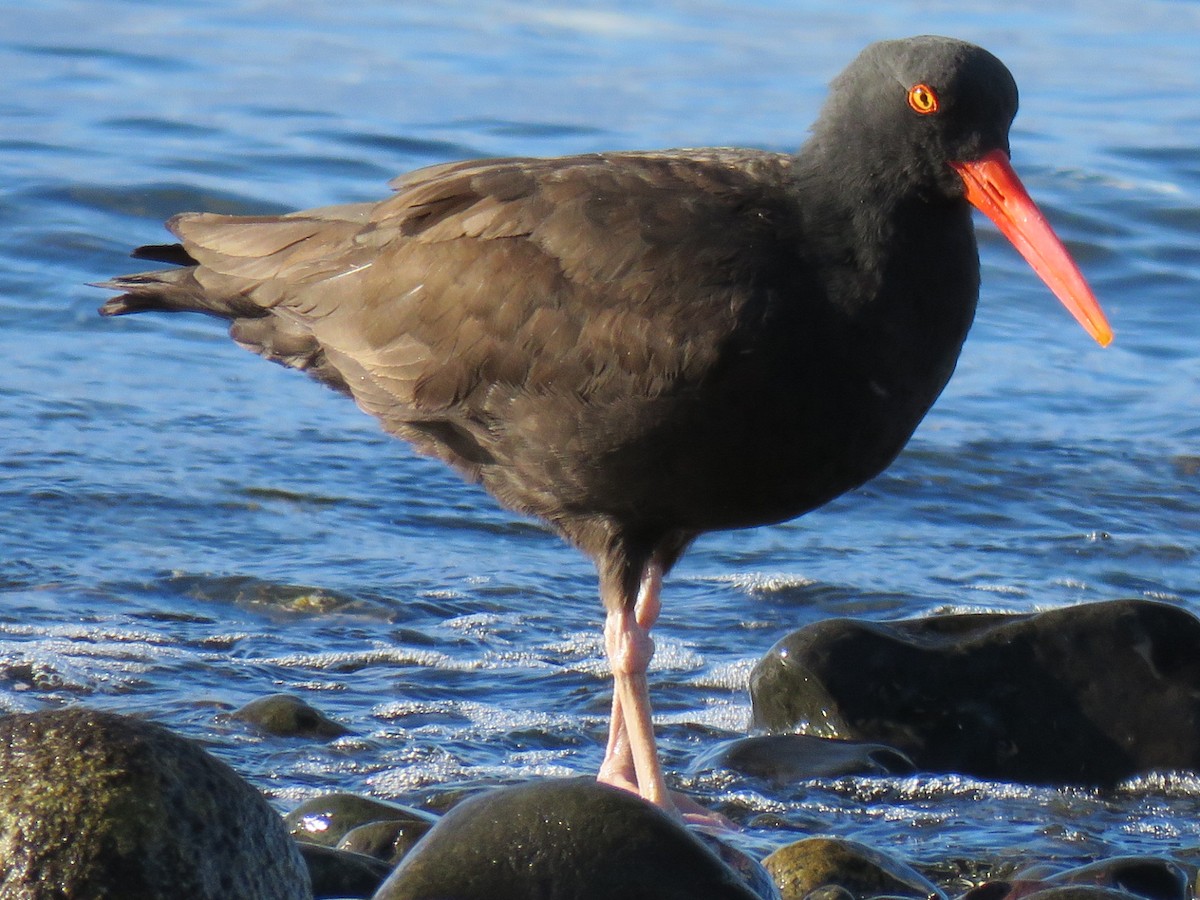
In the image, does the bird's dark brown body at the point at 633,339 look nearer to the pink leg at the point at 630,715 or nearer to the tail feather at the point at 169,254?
the pink leg at the point at 630,715

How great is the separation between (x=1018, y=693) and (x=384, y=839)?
1.89m

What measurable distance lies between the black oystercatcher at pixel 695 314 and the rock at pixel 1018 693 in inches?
20.7

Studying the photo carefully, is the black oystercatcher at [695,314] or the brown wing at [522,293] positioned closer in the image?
the black oystercatcher at [695,314]

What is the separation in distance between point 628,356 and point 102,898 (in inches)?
76.5

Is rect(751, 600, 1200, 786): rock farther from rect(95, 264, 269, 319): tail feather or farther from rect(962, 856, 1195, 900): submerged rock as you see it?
rect(95, 264, 269, 319): tail feather

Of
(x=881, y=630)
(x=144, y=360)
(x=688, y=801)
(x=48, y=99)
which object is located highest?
(x=48, y=99)

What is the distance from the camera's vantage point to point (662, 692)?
5.45 meters

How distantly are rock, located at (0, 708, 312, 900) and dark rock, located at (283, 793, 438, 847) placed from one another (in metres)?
0.94

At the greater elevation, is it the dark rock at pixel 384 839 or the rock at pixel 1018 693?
the rock at pixel 1018 693

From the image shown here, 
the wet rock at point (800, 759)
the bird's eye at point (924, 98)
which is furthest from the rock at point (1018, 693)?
the bird's eye at point (924, 98)

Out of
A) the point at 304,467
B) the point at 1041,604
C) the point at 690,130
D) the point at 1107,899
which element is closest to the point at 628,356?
the point at 1107,899

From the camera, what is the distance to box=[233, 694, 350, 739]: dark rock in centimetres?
487

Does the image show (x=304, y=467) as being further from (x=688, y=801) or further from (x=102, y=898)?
(x=102, y=898)

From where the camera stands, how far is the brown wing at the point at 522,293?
14.3 feet
